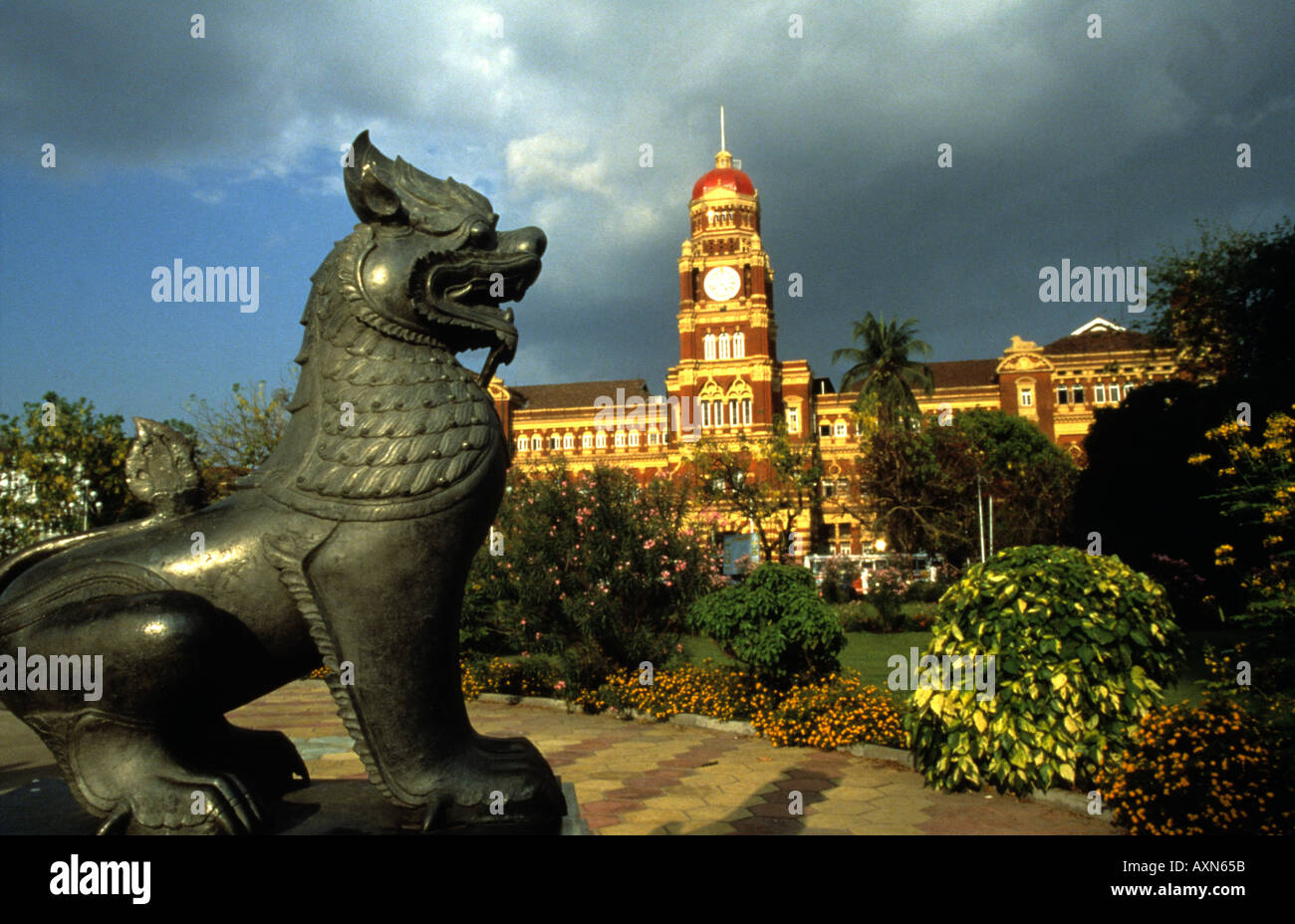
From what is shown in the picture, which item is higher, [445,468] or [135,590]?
[445,468]

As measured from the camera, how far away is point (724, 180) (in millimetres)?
46812

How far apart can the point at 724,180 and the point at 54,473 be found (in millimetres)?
35646

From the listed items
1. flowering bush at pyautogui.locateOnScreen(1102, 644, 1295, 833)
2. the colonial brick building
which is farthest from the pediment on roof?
flowering bush at pyautogui.locateOnScreen(1102, 644, 1295, 833)

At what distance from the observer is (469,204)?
2.67 m

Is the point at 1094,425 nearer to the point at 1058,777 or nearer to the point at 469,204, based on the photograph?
the point at 1058,777

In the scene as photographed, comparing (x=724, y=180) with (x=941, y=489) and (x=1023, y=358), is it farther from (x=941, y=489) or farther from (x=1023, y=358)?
(x=941, y=489)

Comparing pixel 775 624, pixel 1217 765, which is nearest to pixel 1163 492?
pixel 775 624

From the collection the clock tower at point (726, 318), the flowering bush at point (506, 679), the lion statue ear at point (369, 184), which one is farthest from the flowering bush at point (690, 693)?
the clock tower at point (726, 318)

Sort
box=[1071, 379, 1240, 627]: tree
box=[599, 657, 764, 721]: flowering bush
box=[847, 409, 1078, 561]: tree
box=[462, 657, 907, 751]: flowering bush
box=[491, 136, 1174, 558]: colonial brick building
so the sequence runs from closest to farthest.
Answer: box=[462, 657, 907, 751]: flowering bush < box=[599, 657, 764, 721]: flowering bush < box=[1071, 379, 1240, 627]: tree < box=[847, 409, 1078, 561]: tree < box=[491, 136, 1174, 558]: colonial brick building

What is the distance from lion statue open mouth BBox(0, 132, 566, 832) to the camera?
2238 millimetres

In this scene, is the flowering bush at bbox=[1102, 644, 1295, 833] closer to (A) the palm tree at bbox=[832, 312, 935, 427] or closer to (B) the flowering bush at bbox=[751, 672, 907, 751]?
(B) the flowering bush at bbox=[751, 672, 907, 751]

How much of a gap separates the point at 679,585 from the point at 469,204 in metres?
8.99

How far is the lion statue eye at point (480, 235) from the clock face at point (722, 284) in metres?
44.4
